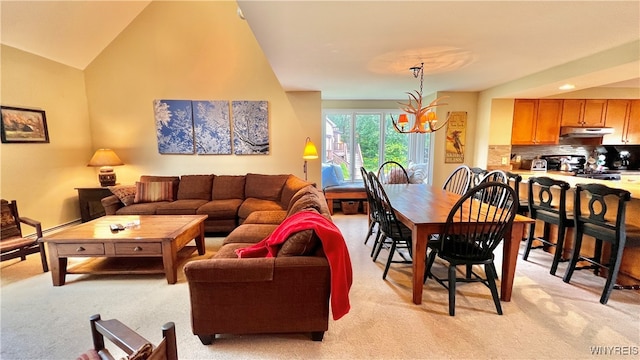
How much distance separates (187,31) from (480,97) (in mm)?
5043

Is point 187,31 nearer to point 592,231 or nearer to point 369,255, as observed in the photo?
point 369,255

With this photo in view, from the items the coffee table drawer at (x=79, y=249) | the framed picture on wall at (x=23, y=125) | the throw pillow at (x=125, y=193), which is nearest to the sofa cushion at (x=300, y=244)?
the coffee table drawer at (x=79, y=249)

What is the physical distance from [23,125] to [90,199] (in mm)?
1254

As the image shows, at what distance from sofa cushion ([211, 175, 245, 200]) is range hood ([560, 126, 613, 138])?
208 inches

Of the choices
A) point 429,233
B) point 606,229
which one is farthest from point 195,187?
point 606,229

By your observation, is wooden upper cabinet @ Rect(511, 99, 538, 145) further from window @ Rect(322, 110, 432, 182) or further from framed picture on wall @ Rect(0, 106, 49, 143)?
framed picture on wall @ Rect(0, 106, 49, 143)

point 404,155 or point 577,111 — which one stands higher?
point 577,111

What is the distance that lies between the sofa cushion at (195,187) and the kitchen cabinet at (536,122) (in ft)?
16.3

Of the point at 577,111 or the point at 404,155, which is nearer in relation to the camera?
the point at 577,111

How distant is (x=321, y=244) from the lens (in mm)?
1725

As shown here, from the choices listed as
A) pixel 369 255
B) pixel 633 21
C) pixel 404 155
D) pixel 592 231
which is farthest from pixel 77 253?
pixel 404 155

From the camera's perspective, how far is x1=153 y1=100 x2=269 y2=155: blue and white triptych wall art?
4.61m

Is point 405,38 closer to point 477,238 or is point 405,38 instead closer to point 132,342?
point 477,238

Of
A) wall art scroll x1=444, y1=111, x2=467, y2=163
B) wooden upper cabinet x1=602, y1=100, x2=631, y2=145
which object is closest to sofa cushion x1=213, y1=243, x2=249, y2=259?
wall art scroll x1=444, y1=111, x2=467, y2=163
